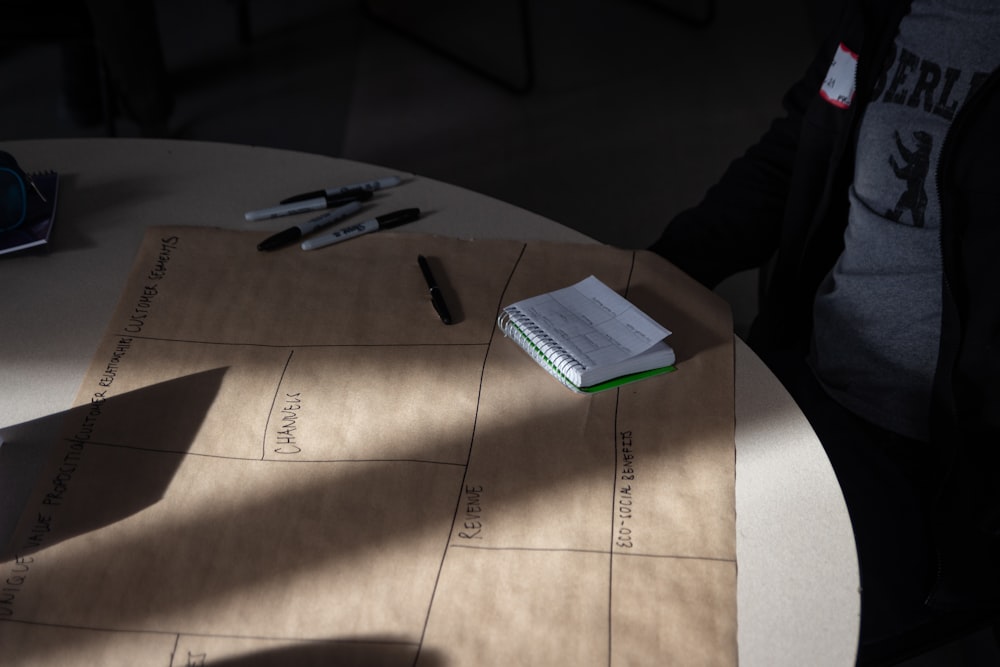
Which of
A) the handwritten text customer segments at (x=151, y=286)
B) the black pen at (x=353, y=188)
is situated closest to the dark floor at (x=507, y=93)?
the black pen at (x=353, y=188)

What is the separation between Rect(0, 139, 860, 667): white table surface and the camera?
2.23ft

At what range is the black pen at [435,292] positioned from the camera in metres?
0.93

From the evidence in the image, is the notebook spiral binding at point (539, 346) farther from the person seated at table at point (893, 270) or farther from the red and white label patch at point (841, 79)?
the red and white label patch at point (841, 79)

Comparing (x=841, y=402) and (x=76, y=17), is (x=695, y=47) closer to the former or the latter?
(x=76, y=17)

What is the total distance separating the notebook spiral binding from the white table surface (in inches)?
6.5

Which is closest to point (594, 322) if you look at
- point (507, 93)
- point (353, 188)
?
point (353, 188)

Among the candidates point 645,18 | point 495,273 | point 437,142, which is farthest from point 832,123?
point 645,18

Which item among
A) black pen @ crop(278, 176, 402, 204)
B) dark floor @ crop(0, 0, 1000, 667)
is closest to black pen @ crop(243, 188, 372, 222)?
black pen @ crop(278, 176, 402, 204)

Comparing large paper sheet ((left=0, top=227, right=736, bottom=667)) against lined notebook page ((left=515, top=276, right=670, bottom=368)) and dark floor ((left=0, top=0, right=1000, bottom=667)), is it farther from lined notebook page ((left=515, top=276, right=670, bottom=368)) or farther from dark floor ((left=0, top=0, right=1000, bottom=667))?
dark floor ((left=0, top=0, right=1000, bottom=667))

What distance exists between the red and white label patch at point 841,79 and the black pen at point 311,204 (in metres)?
0.62

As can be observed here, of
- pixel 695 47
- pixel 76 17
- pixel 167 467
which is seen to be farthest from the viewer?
pixel 695 47

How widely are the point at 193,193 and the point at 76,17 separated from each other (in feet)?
3.71

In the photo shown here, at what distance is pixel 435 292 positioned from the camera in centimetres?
96

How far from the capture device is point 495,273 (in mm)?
1003
